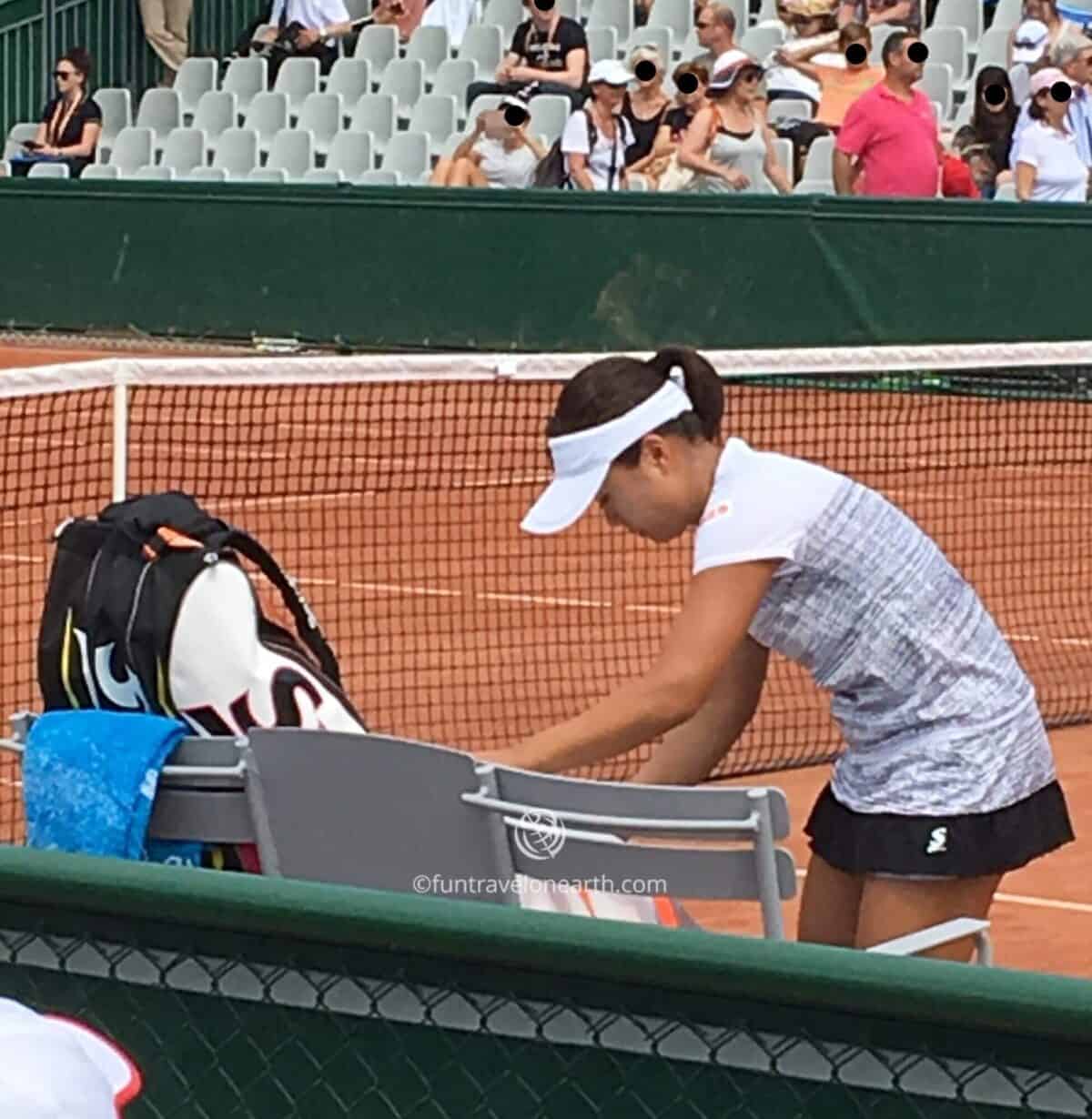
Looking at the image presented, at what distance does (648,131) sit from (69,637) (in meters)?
12.9

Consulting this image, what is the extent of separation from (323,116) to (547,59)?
106 inches

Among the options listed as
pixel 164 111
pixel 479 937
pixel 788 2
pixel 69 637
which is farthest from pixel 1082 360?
pixel 164 111

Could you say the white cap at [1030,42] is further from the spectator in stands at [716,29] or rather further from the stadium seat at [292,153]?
the stadium seat at [292,153]

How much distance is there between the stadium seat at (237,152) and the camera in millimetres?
20359

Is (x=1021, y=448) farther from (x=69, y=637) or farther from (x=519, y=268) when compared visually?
(x=69, y=637)

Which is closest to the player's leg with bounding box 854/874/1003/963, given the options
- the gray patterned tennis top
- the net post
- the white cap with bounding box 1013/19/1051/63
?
the gray patterned tennis top

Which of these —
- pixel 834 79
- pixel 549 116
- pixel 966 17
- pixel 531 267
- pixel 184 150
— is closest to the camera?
pixel 531 267

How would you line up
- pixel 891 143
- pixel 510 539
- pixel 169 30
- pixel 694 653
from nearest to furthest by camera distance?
pixel 694 653 < pixel 510 539 < pixel 891 143 < pixel 169 30

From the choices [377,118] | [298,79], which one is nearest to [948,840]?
[377,118]

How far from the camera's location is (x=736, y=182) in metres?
16.2

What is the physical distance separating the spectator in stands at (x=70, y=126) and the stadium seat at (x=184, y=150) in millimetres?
563

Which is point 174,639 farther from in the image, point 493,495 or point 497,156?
point 497,156

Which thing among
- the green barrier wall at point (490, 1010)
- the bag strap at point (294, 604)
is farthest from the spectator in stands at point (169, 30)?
the green barrier wall at point (490, 1010)

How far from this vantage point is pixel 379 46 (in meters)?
20.8
